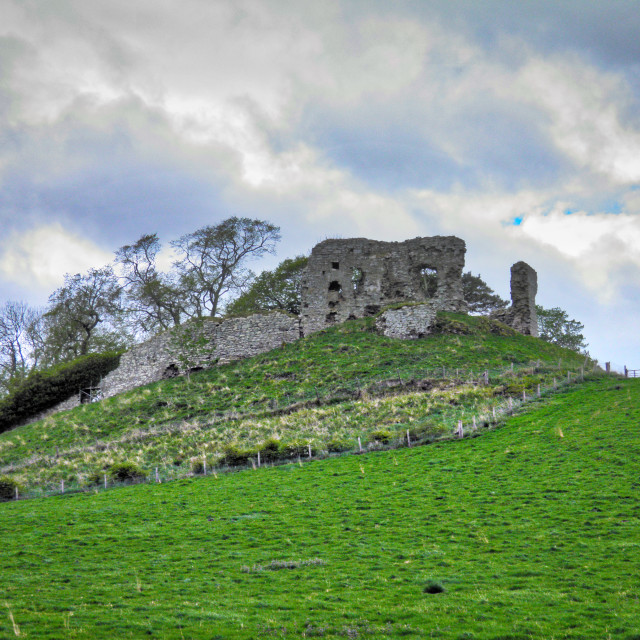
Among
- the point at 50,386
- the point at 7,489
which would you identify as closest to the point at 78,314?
the point at 50,386

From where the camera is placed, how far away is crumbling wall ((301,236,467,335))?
4450 centimetres

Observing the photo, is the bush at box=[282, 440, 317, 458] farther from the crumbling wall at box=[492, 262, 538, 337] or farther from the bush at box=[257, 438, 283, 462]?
the crumbling wall at box=[492, 262, 538, 337]

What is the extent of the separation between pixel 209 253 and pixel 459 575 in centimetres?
4210

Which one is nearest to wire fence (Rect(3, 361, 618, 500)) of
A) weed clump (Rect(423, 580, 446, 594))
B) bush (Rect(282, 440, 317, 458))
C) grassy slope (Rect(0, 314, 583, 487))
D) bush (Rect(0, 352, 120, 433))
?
bush (Rect(282, 440, 317, 458))

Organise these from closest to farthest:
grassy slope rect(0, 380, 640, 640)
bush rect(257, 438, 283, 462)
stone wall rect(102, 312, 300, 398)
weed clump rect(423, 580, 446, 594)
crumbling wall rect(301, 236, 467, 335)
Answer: grassy slope rect(0, 380, 640, 640)
weed clump rect(423, 580, 446, 594)
bush rect(257, 438, 283, 462)
stone wall rect(102, 312, 300, 398)
crumbling wall rect(301, 236, 467, 335)

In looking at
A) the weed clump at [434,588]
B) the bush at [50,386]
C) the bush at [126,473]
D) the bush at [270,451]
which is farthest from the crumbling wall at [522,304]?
the weed clump at [434,588]

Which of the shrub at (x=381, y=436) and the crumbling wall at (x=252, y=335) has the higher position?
the crumbling wall at (x=252, y=335)

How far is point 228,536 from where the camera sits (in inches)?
620

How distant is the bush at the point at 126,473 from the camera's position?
23.7 meters

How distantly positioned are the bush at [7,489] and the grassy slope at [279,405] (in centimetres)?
167

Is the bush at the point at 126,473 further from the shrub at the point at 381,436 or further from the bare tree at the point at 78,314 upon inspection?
the bare tree at the point at 78,314

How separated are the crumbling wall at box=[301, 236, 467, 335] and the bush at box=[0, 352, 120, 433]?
14.8m

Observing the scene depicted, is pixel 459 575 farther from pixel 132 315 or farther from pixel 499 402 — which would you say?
pixel 132 315

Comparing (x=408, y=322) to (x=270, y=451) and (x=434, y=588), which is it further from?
(x=434, y=588)
